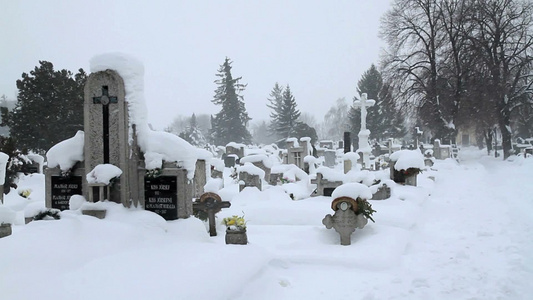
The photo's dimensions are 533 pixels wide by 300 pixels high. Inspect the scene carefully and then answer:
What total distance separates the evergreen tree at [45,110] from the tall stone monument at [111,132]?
66.4 ft

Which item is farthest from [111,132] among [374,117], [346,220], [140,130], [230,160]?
[374,117]

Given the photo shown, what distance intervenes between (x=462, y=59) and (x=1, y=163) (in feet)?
94.4

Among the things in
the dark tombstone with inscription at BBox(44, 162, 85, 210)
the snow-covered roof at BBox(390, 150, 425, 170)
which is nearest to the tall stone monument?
the dark tombstone with inscription at BBox(44, 162, 85, 210)

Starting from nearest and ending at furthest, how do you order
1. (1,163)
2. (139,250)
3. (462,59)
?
(139,250), (1,163), (462,59)

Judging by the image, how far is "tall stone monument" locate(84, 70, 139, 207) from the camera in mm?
6047

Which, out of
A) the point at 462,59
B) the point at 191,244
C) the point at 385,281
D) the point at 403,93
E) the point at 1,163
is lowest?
the point at 385,281

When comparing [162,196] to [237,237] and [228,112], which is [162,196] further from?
[228,112]

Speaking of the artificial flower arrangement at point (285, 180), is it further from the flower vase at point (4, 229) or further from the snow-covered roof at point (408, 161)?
the flower vase at point (4, 229)

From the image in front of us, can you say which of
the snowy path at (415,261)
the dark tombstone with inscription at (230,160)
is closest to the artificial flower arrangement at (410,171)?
the snowy path at (415,261)

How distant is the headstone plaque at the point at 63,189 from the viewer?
6.70 m

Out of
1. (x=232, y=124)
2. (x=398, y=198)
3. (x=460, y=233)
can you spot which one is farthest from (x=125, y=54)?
(x=232, y=124)

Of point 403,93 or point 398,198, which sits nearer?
point 398,198

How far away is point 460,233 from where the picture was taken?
7.15m

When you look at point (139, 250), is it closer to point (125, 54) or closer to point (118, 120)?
point (118, 120)
